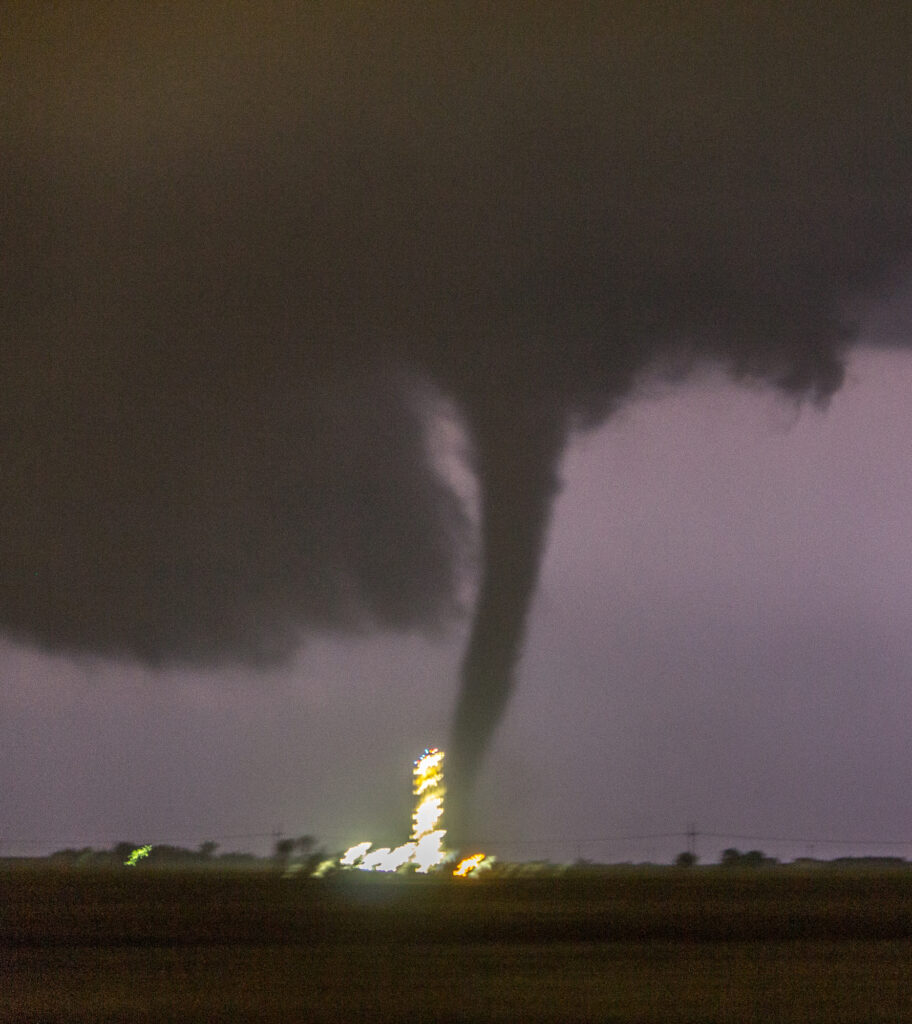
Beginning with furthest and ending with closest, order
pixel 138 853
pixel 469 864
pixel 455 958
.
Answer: pixel 138 853 < pixel 469 864 < pixel 455 958

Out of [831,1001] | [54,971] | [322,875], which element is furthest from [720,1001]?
[322,875]

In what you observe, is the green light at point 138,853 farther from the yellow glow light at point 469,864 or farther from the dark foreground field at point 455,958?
the dark foreground field at point 455,958

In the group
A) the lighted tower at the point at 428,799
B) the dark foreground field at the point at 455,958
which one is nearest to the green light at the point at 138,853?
the lighted tower at the point at 428,799

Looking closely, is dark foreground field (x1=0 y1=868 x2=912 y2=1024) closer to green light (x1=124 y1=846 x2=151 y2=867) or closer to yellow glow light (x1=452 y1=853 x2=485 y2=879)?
yellow glow light (x1=452 y1=853 x2=485 y2=879)

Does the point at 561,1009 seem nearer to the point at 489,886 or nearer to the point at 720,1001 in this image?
the point at 720,1001

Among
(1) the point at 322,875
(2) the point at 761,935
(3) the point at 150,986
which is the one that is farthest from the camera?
(1) the point at 322,875

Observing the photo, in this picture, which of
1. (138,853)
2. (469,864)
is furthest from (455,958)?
(138,853)

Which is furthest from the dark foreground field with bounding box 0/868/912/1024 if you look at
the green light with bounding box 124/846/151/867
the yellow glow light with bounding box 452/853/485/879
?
the green light with bounding box 124/846/151/867

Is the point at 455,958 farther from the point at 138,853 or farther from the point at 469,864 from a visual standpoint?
the point at 138,853
